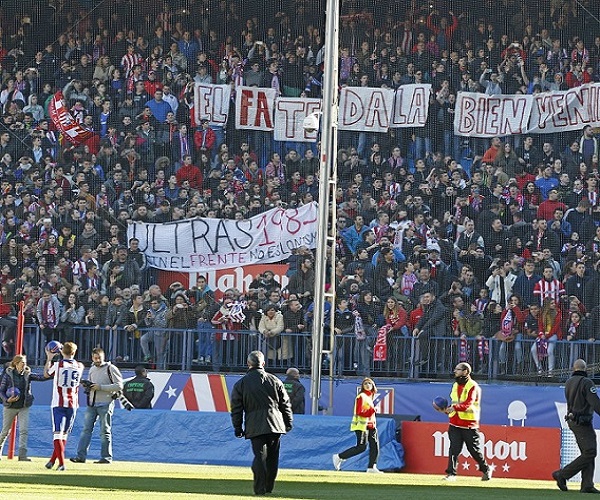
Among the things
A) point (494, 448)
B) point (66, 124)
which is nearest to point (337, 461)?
point (494, 448)

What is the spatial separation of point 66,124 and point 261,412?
1545 centimetres

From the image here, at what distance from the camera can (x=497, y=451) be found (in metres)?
19.4

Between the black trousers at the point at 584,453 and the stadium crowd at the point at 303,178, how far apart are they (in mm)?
6486

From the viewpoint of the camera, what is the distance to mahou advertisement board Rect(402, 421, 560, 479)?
19094 millimetres

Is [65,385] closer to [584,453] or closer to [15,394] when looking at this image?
[15,394]

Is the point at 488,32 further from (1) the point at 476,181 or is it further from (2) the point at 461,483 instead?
(2) the point at 461,483

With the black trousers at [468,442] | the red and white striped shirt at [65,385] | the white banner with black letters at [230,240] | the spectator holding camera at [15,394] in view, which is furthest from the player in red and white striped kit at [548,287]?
the red and white striped shirt at [65,385]

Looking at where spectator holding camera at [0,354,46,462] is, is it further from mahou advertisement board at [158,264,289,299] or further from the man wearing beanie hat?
mahou advertisement board at [158,264,289,299]

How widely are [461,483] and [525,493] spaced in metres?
1.82

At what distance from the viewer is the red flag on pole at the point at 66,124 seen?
27.2 metres

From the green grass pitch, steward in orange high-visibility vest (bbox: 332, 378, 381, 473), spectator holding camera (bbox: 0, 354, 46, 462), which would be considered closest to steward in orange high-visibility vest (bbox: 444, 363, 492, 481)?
the green grass pitch

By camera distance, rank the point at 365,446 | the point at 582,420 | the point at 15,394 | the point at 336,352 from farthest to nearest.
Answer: the point at 336,352 → the point at 15,394 → the point at 365,446 → the point at 582,420

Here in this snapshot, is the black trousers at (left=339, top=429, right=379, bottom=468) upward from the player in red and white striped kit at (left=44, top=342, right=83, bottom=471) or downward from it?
downward

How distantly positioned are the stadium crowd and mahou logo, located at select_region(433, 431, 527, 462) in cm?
282
